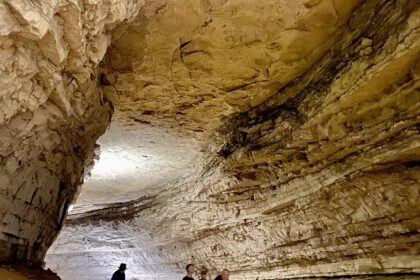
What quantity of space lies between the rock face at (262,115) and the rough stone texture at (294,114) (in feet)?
0.06

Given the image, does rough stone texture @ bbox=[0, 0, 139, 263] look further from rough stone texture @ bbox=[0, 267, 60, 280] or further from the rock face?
rough stone texture @ bbox=[0, 267, 60, 280]

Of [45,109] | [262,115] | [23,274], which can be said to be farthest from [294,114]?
[23,274]

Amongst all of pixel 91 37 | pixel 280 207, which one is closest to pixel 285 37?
pixel 91 37

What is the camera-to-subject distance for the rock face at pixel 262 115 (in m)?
3.93

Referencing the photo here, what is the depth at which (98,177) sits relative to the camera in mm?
8727

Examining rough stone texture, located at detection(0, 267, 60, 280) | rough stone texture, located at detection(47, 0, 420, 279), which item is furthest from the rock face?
rough stone texture, located at detection(0, 267, 60, 280)

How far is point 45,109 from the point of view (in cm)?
420

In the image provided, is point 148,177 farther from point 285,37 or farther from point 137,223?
point 285,37

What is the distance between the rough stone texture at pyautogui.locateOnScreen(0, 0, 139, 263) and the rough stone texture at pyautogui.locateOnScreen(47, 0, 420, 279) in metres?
0.63

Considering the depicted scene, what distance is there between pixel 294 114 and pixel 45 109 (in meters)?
3.07

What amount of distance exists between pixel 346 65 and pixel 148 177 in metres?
5.43

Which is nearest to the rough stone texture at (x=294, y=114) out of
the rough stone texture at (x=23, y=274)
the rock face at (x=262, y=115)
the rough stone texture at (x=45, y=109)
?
the rock face at (x=262, y=115)

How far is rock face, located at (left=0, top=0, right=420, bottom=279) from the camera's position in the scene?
3928 mm

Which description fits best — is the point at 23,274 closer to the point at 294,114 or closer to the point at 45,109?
the point at 45,109
